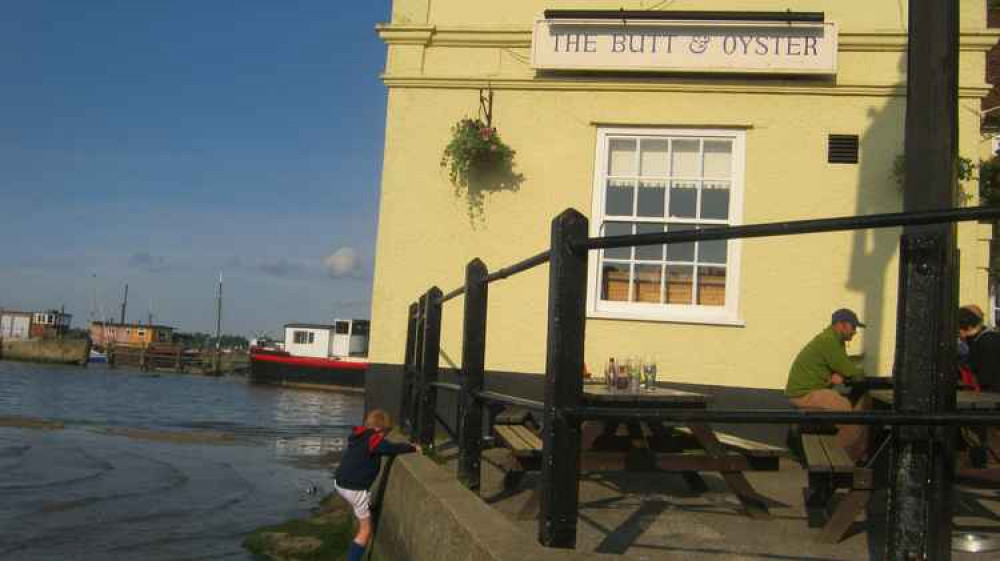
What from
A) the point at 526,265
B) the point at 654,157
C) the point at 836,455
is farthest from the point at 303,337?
the point at 526,265

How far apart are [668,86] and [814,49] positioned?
1373 mm

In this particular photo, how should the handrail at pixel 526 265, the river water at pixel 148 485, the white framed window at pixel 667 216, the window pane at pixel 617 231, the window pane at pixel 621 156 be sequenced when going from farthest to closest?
the window pane at pixel 621 156, the window pane at pixel 617 231, the white framed window at pixel 667 216, the river water at pixel 148 485, the handrail at pixel 526 265

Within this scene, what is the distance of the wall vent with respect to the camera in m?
8.84

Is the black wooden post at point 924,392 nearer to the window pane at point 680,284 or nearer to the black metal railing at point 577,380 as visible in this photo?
the black metal railing at point 577,380

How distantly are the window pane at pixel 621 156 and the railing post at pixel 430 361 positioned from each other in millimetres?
3426

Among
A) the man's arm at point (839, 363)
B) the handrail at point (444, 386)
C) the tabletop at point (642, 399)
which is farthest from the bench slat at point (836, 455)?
the handrail at point (444, 386)

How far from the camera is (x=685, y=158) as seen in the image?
906 cm

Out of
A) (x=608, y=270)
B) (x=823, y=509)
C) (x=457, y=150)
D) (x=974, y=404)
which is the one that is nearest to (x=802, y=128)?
(x=608, y=270)

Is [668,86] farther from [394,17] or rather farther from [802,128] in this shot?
[394,17]

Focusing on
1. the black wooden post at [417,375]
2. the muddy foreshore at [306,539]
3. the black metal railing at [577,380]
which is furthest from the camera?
the black wooden post at [417,375]

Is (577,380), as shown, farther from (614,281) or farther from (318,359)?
(318,359)

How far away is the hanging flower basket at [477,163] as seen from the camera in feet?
29.3

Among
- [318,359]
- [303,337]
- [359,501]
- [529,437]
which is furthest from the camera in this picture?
[303,337]

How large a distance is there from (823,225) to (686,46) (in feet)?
22.3
